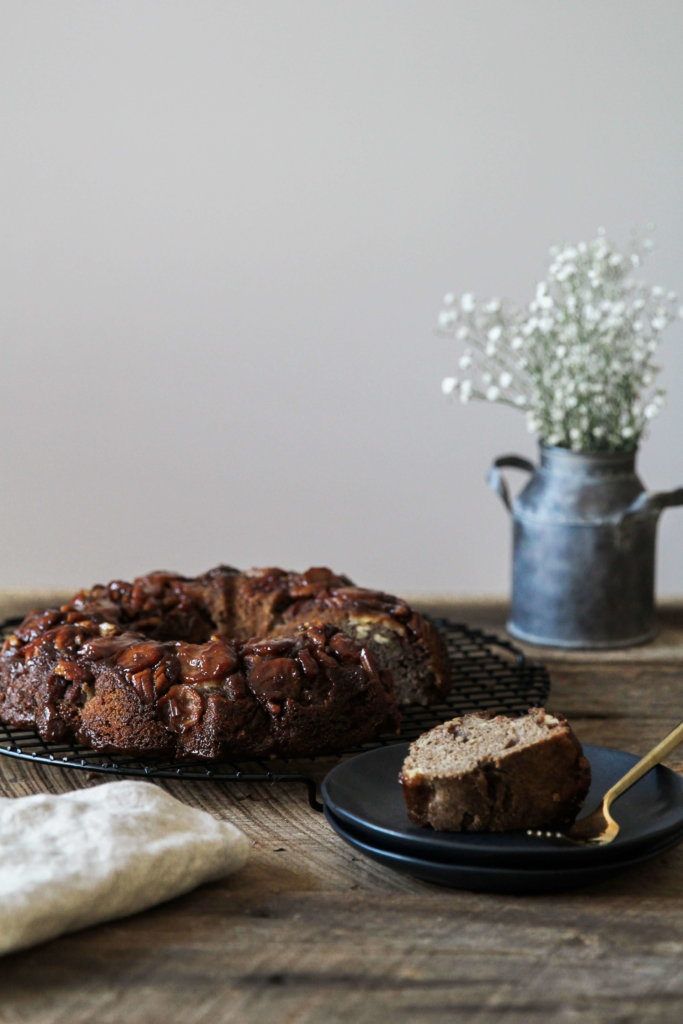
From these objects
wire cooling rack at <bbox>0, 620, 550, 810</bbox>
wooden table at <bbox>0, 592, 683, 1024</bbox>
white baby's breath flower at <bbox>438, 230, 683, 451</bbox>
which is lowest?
wooden table at <bbox>0, 592, 683, 1024</bbox>

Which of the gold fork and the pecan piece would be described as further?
the pecan piece

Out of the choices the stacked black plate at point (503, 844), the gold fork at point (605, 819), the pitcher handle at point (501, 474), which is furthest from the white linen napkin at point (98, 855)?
the pitcher handle at point (501, 474)

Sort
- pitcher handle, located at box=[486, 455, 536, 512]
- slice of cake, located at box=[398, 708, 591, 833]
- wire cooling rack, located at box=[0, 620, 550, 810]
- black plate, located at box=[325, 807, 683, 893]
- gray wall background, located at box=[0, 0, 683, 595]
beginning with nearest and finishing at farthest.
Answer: black plate, located at box=[325, 807, 683, 893] → slice of cake, located at box=[398, 708, 591, 833] → wire cooling rack, located at box=[0, 620, 550, 810] → pitcher handle, located at box=[486, 455, 536, 512] → gray wall background, located at box=[0, 0, 683, 595]

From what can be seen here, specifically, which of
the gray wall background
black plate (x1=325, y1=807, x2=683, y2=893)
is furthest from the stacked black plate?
the gray wall background

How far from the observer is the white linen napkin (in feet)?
5.39

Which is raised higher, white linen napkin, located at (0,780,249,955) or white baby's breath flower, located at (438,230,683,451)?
white baby's breath flower, located at (438,230,683,451)

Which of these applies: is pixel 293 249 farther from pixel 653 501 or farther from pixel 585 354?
pixel 653 501

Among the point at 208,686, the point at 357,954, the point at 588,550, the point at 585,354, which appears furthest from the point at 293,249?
the point at 357,954

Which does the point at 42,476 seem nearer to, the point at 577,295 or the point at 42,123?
the point at 42,123

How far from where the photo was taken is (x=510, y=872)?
5.91 ft

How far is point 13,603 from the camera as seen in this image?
387cm

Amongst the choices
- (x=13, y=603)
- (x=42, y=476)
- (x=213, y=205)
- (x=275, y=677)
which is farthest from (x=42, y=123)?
(x=275, y=677)

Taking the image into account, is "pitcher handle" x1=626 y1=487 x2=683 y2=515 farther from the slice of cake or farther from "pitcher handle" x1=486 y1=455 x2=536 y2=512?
the slice of cake

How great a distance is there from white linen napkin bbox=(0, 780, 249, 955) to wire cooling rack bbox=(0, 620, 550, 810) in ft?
0.85
